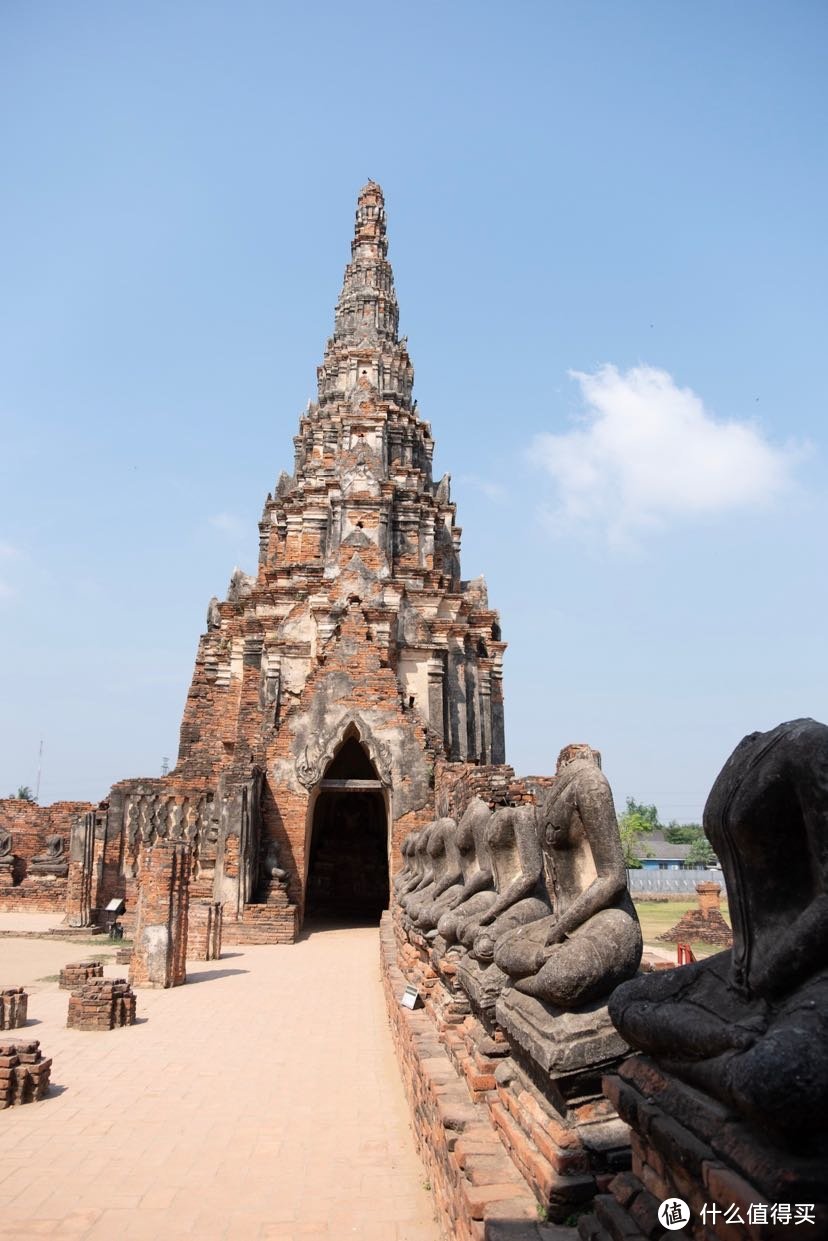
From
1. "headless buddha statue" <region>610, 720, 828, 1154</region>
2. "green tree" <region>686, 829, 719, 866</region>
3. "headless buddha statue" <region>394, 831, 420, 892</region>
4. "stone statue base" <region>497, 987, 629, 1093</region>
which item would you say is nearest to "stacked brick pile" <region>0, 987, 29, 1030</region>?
"headless buddha statue" <region>394, 831, 420, 892</region>

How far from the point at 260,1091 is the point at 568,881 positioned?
4.40 meters

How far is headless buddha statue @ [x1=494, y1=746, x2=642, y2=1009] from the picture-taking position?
3486mm

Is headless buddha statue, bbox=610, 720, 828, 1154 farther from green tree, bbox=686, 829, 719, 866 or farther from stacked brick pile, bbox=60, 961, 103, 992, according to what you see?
green tree, bbox=686, 829, 719, 866

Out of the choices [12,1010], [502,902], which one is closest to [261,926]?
[12,1010]

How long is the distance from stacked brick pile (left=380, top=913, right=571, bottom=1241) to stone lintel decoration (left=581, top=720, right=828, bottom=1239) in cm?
46

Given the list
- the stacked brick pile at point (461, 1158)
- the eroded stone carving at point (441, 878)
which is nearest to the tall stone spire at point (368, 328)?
the eroded stone carving at point (441, 878)

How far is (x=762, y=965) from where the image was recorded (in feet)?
7.95

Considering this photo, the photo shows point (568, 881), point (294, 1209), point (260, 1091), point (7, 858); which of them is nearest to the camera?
point (568, 881)

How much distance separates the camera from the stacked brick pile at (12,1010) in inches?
364

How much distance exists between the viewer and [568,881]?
4.16 m

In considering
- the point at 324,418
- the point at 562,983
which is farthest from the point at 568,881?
the point at 324,418

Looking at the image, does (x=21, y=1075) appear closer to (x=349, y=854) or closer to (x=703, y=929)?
(x=703, y=929)

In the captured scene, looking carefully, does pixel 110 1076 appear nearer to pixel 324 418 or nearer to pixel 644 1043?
pixel 644 1043

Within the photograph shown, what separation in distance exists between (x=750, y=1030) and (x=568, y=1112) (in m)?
1.31
